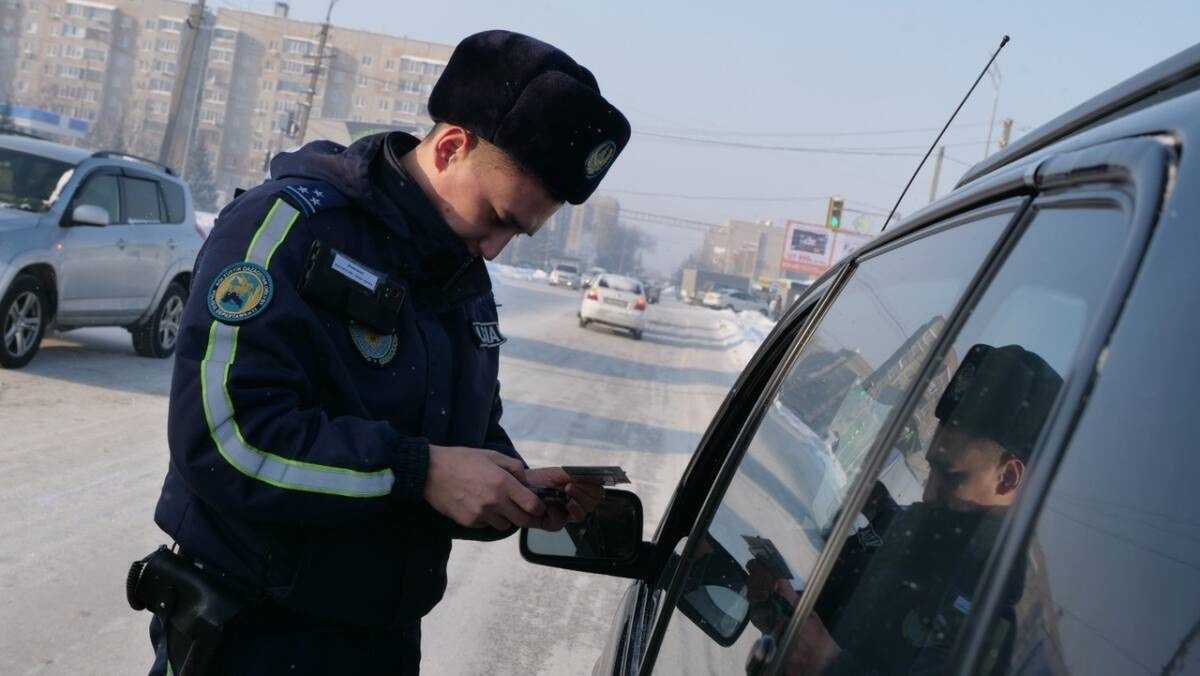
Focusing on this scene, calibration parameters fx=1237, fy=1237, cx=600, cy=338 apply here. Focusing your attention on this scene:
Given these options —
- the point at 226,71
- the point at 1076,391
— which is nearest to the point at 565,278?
the point at 226,71

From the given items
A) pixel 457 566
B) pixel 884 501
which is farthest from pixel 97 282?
pixel 884 501

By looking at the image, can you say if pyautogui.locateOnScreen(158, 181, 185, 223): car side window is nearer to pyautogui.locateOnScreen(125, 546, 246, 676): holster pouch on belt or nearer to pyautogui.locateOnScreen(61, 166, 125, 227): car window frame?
pyautogui.locateOnScreen(61, 166, 125, 227): car window frame

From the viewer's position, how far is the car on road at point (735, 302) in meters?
67.4

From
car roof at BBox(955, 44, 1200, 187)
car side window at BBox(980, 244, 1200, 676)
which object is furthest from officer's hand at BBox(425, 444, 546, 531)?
car side window at BBox(980, 244, 1200, 676)

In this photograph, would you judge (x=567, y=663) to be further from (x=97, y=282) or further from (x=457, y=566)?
(x=97, y=282)

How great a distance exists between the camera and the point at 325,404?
2025 millimetres

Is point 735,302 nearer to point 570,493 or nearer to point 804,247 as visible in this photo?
point 804,247

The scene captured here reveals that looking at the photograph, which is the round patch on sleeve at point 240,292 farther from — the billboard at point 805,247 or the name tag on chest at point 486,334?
the billboard at point 805,247

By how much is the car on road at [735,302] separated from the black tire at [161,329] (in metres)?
54.7

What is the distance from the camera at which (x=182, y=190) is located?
12406mm

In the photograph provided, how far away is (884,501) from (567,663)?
361 cm

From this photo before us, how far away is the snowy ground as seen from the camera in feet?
14.6

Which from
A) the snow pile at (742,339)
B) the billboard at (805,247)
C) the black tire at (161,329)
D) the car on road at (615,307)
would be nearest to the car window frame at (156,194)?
the black tire at (161,329)

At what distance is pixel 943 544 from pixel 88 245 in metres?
10.2
